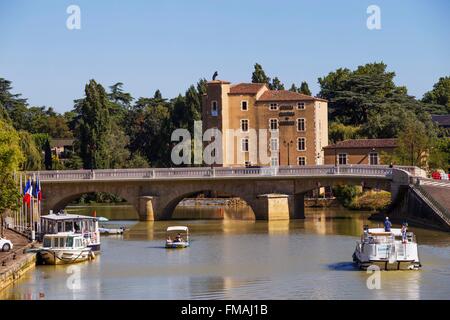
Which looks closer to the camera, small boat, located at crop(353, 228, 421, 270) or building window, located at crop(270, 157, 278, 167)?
small boat, located at crop(353, 228, 421, 270)

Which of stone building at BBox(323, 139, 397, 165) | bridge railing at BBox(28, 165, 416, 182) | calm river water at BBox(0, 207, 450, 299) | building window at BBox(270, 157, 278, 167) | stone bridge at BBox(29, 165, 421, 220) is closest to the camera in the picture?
calm river water at BBox(0, 207, 450, 299)

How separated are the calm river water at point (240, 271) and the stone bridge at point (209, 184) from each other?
10.2m

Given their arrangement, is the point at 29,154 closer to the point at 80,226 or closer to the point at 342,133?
the point at 80,226

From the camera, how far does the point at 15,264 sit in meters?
61.8

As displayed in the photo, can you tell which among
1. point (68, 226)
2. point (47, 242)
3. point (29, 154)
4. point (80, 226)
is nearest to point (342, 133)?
point (29, 154)

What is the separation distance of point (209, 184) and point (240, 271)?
39.4m

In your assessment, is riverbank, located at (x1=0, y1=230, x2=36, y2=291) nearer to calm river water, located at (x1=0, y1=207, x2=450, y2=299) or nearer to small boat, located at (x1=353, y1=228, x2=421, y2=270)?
calm river water, located at (x1=0, y1=207, x2=450, y2=299)

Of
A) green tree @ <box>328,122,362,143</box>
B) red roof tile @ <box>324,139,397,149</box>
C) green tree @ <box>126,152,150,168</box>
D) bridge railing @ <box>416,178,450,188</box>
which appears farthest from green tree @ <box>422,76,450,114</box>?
bridge railing @ <box>416,178,450,188</box>

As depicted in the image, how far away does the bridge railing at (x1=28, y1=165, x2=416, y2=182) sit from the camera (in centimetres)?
9892

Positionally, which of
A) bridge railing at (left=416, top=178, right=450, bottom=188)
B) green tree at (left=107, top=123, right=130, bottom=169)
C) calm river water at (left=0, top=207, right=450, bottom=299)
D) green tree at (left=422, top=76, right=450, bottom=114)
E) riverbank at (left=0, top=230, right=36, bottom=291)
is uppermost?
green tree at (left=422, top=76, right=450, bottom=114)

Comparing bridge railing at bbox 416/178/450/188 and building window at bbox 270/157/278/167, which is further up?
building window at bbox 270/157/278/167

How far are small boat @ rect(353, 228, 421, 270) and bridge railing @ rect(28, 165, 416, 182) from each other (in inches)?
1388

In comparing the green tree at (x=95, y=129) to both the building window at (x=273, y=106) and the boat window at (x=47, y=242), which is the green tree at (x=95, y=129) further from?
the boat window at (x=47, y=242)
